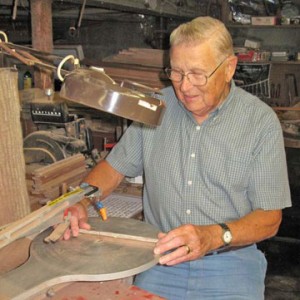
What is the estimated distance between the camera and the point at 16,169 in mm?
1217

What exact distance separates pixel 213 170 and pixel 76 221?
0.55 metres

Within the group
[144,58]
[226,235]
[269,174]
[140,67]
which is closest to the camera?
[226,235]

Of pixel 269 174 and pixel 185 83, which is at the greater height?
pixel 185 83

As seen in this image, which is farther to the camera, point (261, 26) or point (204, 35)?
point (261, 26)

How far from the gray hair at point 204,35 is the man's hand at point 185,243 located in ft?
1.94

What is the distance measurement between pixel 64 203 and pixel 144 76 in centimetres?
148

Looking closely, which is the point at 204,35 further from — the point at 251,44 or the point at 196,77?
the point at 251,44

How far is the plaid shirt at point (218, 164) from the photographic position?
1.51 m

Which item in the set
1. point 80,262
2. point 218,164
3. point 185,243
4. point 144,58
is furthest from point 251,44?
point 80,262

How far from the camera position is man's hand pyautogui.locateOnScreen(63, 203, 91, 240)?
121 cm

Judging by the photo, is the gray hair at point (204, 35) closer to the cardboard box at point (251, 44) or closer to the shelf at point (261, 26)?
the shelf at point (261, 26)

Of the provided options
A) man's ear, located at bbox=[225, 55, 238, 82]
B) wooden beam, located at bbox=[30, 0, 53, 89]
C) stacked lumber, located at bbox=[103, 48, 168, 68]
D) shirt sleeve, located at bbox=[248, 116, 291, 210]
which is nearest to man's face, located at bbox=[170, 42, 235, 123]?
man's ear, located at bbox=[225, 55, 238, 82]

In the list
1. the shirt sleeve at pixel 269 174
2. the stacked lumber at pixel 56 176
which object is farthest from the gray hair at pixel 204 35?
the stacked lumber at pixel 56 176

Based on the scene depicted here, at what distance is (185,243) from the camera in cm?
119
